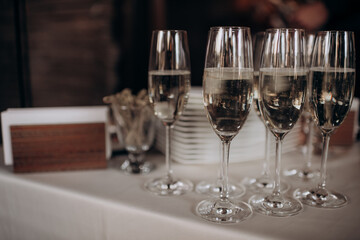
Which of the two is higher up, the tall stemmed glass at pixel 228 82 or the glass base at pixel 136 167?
the tall stemmed glass at pixel 228 82

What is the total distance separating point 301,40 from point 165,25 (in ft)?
9.26

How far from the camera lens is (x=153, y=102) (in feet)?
2.68

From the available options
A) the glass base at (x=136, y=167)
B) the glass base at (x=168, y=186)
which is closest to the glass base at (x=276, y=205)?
the glass base at (x=168, y=186)

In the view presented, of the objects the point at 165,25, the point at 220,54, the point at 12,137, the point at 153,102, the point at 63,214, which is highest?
the point at 165,25

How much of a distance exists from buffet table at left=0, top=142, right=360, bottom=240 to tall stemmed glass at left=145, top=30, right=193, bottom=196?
6 centimetres

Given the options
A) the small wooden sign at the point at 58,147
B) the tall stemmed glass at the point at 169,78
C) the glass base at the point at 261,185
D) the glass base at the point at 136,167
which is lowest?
the glass base at the point at 261,185

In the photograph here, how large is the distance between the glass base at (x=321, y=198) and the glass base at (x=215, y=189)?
0.42ft

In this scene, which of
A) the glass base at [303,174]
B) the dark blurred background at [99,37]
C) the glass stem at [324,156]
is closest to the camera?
the glass stem at [324,156]

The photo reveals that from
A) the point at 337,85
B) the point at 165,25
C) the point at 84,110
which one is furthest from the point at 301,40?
the point at 165,25

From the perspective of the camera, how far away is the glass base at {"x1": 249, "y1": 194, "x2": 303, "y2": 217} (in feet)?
2.20

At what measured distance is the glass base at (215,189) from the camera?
0.79 m

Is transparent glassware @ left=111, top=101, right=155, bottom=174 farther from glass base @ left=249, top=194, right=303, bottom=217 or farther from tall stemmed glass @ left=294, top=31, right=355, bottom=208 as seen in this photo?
tall stemmed glass @ left=294, top=31, right=355, bottom=208

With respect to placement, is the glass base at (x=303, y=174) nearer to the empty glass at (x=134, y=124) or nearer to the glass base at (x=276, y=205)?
the glass base at (x=276, y=205)

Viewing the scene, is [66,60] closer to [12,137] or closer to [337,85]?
[12,137]
